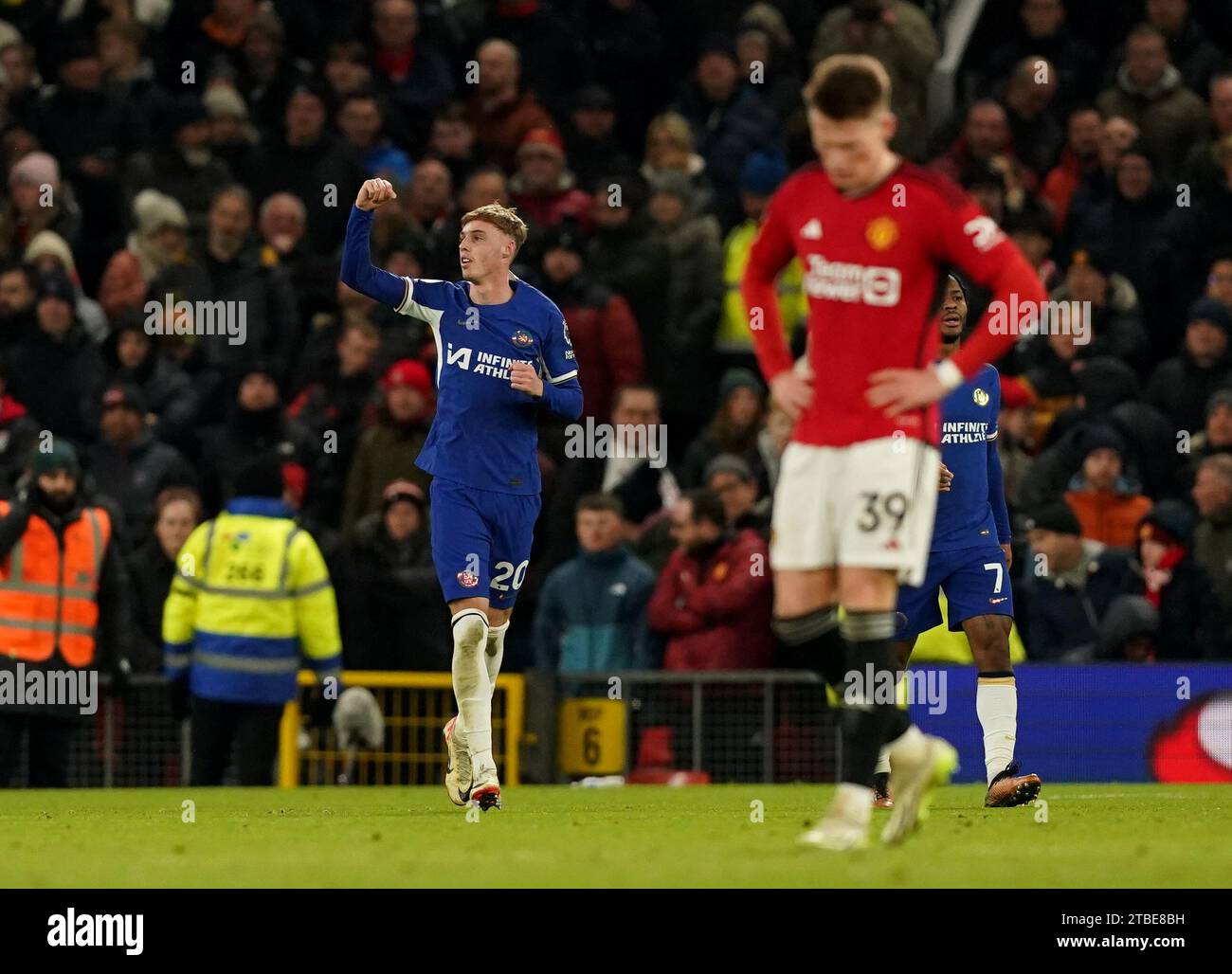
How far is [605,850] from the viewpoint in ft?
30.1

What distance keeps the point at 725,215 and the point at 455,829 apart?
10430mm

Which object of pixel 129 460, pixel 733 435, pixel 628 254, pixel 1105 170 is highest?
pixel 1105 170

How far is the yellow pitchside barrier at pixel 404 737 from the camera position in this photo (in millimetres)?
16422

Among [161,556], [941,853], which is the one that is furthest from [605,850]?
[161,556]

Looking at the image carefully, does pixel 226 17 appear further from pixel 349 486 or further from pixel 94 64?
pixel 349 486

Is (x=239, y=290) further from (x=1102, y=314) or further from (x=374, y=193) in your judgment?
(x=374, y=193)

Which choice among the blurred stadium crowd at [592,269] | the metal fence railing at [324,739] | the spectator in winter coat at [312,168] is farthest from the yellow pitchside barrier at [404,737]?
the spectator in winter coat at [312,168]

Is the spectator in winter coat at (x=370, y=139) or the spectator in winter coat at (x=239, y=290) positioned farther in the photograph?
the spectator in winter coat at (x=370, y=139)

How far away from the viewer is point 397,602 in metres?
17.0

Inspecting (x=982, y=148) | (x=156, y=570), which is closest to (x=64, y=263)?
(x=156, y=570)

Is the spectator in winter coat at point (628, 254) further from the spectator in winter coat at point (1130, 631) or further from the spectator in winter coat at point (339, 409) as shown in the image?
the spectator in winter coat at point (1130, 631)

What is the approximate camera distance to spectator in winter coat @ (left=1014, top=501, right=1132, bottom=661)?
54.2ft

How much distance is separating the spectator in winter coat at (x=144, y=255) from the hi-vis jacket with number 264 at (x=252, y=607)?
14.0ft

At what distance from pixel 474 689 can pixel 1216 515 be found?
6.72m
